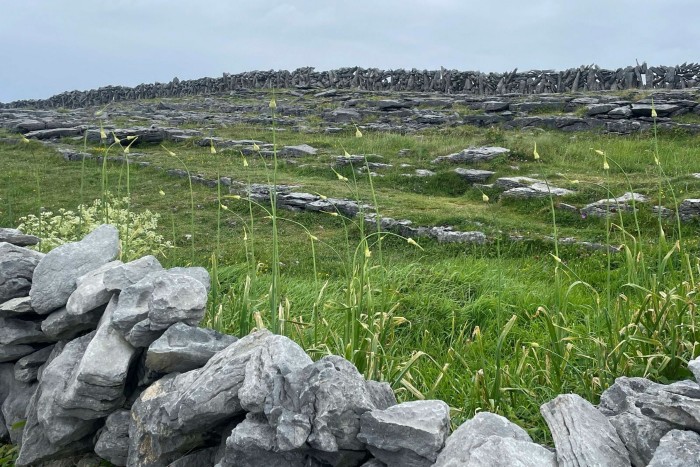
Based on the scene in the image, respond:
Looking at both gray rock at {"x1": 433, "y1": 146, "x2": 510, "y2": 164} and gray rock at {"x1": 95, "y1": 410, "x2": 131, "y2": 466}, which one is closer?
gray rock at {"x1": 95, "y1": 410, "x2": 131, "y2": 466}

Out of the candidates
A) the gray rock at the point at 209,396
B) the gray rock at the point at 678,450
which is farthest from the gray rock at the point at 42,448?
the gray rock at the point at 678,450

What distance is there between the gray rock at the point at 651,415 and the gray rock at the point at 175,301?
2396 mm

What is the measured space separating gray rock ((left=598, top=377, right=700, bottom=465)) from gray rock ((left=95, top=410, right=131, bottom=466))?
2.84m

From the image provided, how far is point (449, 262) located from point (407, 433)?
5.98 meters

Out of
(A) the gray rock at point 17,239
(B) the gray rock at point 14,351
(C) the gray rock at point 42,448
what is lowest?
(C) the gray rock at point 42,448

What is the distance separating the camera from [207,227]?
12.9m

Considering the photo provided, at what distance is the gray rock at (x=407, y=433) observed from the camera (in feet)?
9.67

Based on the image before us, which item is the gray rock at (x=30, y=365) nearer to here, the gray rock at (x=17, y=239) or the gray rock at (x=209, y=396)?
the gray rock at (x=209, y=396)

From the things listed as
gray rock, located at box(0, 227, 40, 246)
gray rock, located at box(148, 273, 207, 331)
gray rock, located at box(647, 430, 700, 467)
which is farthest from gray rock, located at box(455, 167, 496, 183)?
gray rock, located at box(647, 430, 700, 467)

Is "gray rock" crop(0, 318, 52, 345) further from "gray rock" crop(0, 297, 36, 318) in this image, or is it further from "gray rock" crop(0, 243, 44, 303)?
"gray rock" crop(0, 243, 44, 303)

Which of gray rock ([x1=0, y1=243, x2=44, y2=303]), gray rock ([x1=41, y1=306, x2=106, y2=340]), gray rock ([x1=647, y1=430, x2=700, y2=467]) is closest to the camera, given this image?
gray rock ([x1=647, y1=430, x2=700, y2=467])

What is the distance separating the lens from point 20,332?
5066 millimetres

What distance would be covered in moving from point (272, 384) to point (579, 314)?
12.7 feet

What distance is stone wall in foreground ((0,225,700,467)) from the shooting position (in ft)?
9.34
